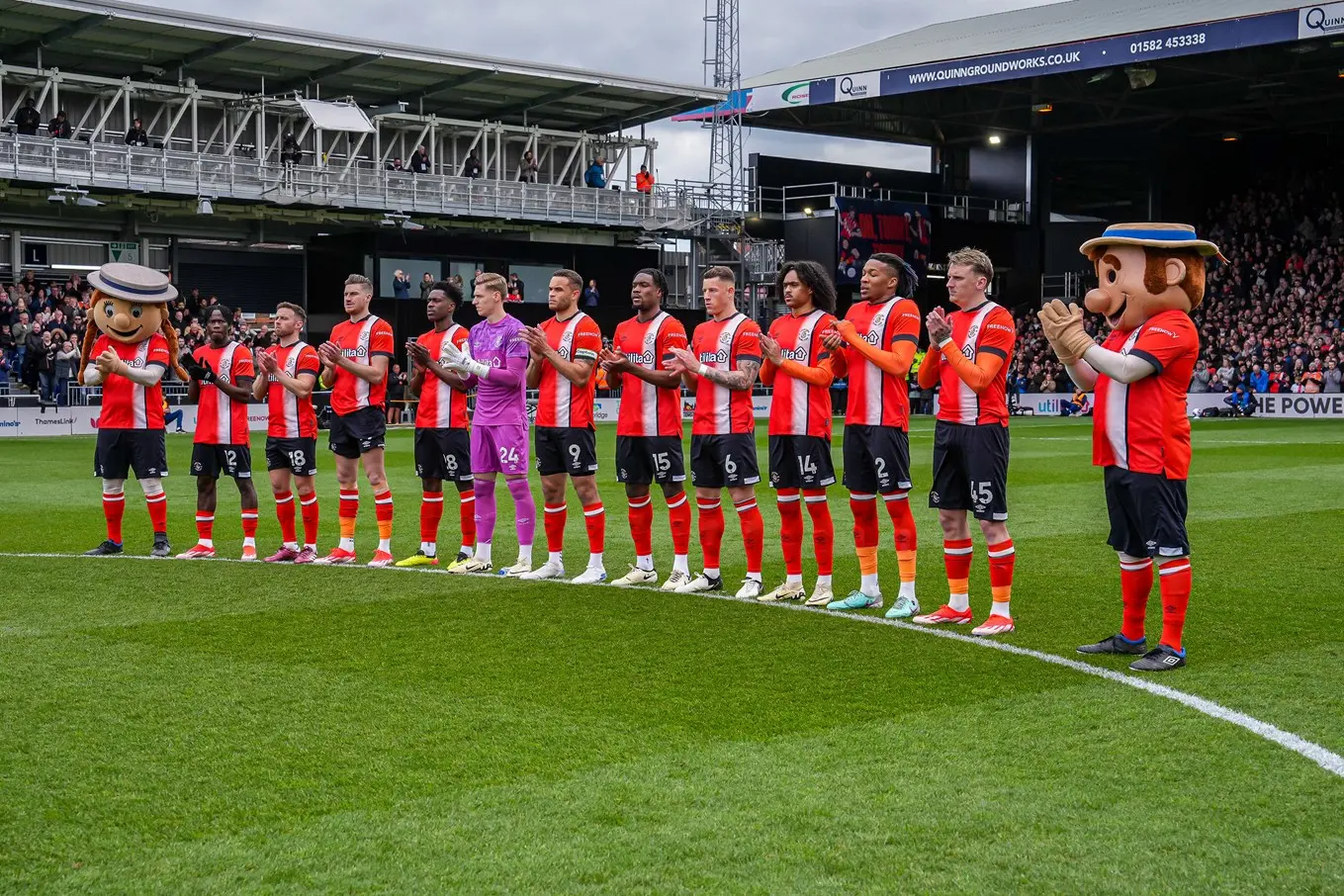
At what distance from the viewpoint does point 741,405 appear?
10031mm

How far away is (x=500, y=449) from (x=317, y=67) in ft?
116

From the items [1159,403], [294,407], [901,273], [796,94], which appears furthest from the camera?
[796,94]

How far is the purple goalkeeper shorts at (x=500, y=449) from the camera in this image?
1092 cm

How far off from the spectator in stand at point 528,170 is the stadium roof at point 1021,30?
8089 millimetres

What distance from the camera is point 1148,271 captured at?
743 cm

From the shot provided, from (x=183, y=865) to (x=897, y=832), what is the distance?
2300 millimetres

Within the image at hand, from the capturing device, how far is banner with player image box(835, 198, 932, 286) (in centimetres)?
4762

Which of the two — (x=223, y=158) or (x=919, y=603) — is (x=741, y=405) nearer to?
(x=919, y=603)

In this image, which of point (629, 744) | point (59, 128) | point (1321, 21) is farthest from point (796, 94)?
point (629, 744)

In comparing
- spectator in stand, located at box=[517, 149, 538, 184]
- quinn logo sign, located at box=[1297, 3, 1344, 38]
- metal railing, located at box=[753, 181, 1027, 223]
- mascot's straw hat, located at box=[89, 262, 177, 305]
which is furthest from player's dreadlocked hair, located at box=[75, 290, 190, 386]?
metal railing, located at box=[753, 181, 1027, 223]

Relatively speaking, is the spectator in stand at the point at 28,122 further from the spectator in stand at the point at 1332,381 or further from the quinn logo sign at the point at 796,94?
the spectator in stand at the point at 1332,381

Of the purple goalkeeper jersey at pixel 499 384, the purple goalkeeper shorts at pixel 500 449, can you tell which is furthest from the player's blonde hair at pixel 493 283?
the purple goalkeeper shorts at pixel 500 449

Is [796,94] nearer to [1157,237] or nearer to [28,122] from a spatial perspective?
[28,122]

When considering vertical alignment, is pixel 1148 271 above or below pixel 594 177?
below
